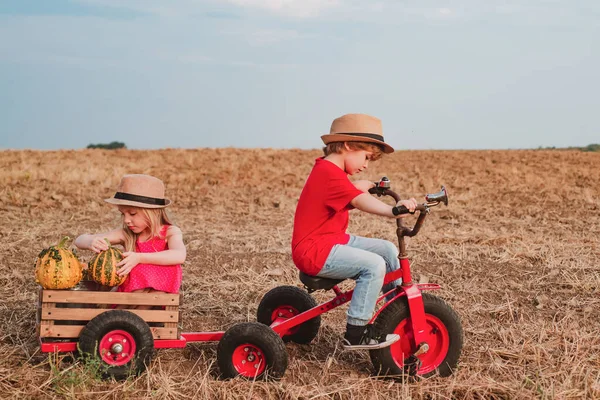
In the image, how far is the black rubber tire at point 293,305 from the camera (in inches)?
190

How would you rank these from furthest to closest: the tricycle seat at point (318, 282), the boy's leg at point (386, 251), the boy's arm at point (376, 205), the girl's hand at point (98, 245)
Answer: the boy's leg at point (386, 251)
the girl's hand at point (98, 245)
the tricycle seat at point (318, 282)
the boy's arm at point (376, 205)

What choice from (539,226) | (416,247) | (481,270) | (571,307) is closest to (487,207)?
(539,226)

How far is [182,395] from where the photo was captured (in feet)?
13.0

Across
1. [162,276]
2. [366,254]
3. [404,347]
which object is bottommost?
[404,347]

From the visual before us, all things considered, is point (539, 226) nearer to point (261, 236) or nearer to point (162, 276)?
point (261, 236)

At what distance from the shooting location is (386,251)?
4371mm

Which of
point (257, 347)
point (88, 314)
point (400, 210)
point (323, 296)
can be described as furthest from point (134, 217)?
point (323, 296)

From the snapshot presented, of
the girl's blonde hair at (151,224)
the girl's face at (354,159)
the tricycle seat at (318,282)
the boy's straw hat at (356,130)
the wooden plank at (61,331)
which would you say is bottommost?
the wooden plank at (61,331)

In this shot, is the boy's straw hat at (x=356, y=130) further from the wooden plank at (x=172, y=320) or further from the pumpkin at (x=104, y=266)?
the pumpkin at (x=104, y=266)

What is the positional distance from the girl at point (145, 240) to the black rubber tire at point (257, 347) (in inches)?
22.6

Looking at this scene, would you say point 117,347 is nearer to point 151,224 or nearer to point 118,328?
point 118,328

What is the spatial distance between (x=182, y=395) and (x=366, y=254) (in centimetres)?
141

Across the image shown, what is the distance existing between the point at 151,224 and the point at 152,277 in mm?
358

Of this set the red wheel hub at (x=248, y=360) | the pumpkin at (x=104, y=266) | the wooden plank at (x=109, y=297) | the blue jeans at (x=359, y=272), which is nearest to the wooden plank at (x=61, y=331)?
the wooden plank at (x=109, y=297)
